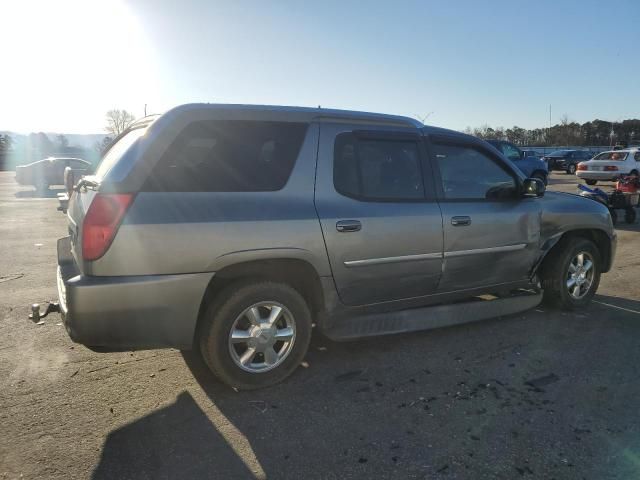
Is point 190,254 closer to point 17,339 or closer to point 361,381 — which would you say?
point 361,381

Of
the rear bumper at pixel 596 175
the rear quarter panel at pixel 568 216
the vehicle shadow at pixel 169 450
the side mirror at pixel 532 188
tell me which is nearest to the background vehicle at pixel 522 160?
the rear bumper at pixel 596 175

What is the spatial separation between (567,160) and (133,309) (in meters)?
34.0

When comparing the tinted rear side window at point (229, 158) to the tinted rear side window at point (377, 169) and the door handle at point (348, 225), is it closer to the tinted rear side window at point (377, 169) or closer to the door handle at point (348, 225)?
the tinted rear side window at point (377, 169)

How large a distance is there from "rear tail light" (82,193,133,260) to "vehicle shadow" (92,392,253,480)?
3.47 ft

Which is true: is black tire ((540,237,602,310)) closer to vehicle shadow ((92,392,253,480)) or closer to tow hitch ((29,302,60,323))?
vehicle shadow ((92,392,253,480))

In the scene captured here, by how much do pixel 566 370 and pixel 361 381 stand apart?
1.59 meters

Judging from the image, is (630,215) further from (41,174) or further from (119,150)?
(41,174)

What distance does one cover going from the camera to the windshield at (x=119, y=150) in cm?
303

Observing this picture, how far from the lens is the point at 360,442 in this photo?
8.65 feet

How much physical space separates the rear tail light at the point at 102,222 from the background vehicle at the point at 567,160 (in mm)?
33922

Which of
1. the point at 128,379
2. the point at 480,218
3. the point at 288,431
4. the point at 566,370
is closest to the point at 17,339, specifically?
the point at 128,379

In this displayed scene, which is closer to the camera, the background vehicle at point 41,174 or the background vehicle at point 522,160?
the background vehicle at point 522,160

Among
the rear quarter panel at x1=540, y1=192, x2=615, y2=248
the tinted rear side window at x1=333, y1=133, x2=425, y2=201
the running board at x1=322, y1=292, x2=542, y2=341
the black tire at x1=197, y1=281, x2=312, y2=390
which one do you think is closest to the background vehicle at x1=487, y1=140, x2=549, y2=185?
the rear quarter panel at x1=540, y1=192, x2=615, y2=248

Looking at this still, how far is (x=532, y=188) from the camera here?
431cm
